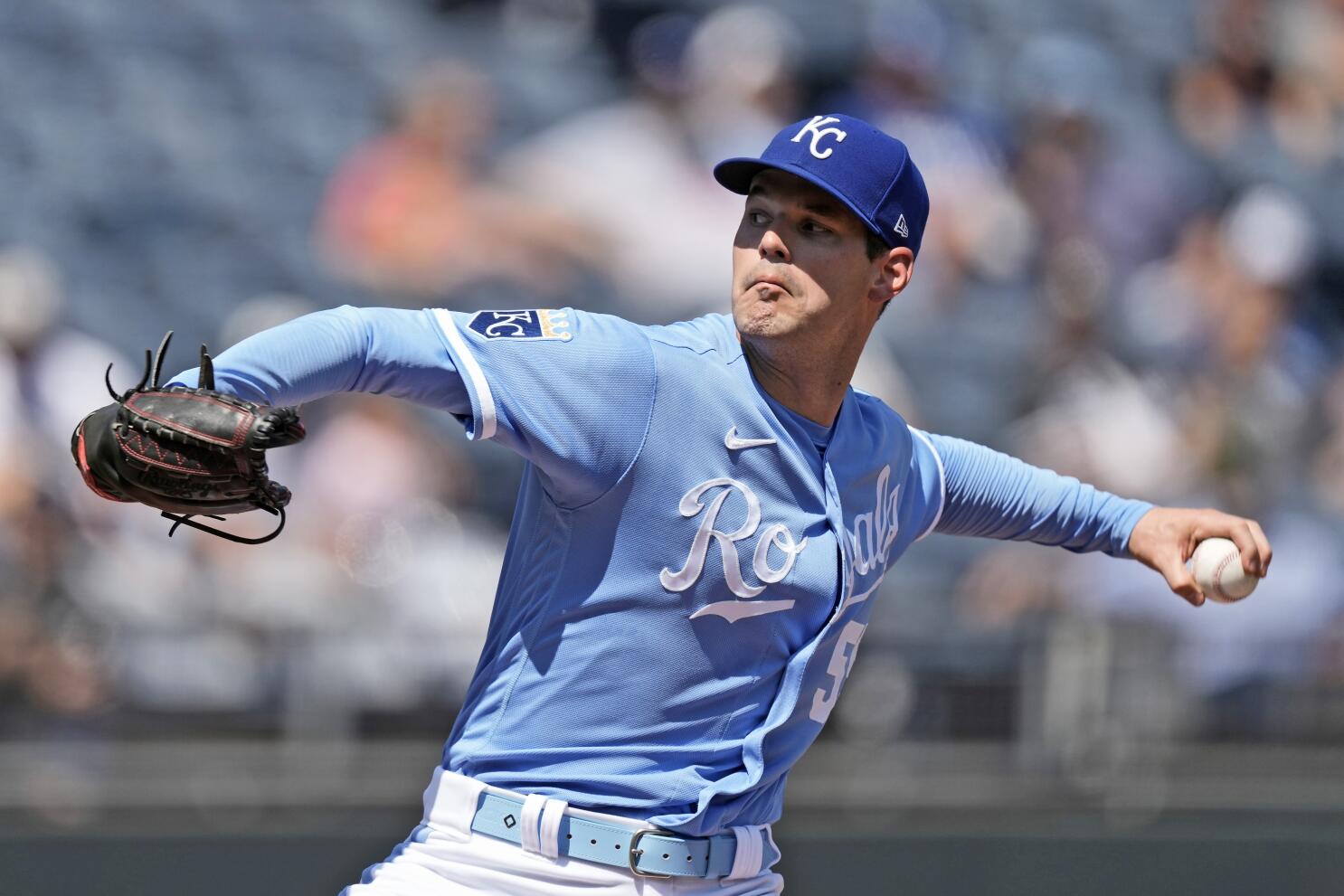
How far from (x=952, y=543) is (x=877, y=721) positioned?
1490 millimetres

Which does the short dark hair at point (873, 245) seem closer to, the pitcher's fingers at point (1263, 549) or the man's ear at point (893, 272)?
the man's ear at point (893, 272)

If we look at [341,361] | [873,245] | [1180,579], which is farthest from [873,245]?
[341,361]

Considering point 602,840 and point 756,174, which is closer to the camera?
point 602,840

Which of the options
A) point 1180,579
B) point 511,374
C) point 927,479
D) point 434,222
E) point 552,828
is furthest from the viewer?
point 434,222

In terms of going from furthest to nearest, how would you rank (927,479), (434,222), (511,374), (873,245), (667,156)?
(667,156), (434,222), (927,479), (873,245), (511,374)

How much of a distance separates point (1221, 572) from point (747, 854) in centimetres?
92

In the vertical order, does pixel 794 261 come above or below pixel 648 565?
above

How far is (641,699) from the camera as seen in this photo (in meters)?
2.68

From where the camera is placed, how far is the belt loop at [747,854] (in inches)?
110

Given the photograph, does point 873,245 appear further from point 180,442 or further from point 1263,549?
point 180,442

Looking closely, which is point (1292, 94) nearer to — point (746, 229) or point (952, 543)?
point (952, 543)

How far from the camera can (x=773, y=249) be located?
2773 millimetres

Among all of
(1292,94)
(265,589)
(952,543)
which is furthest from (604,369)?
(1292,94)

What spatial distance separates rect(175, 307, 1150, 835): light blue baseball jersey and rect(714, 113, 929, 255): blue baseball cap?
0.28m
